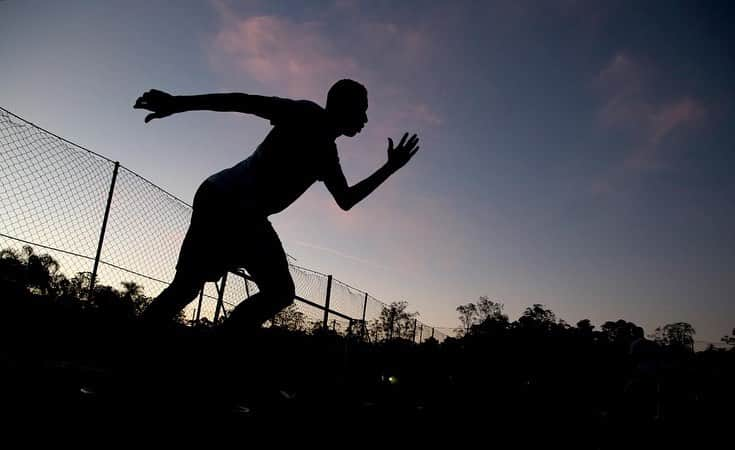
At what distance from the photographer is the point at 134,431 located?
143 cm

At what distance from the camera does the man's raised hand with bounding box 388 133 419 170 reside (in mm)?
2541

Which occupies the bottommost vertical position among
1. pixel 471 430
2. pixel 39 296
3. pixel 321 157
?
pixel 471 430

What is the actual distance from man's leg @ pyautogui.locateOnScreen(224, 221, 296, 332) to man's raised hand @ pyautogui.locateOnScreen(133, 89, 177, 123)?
68 centimetres

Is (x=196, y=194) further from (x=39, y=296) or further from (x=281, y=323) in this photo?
(x=281, y=323)

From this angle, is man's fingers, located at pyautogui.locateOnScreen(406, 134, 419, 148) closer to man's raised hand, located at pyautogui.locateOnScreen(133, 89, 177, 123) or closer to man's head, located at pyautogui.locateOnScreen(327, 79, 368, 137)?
man's head, located at pyautogui.locateOnScreen(327, 79, 368, 137)

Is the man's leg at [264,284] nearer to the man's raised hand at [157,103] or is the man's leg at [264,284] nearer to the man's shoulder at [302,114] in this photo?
the man's shoulder at [302,114]

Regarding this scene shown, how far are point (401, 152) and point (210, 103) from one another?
3.62 feet

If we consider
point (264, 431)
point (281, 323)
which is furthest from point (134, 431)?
point (281, 323)

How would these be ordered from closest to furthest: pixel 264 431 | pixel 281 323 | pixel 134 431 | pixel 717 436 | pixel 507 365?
pixel 134 431, pixel 264 431, pixel 717 436, pixel 281 323, pixel 507 365

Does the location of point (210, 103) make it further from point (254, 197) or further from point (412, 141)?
point (412, 141)

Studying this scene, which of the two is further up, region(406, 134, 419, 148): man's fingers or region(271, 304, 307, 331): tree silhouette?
region(406, 134, 419, 148): man's fingers

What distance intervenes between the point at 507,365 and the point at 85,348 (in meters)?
33.0

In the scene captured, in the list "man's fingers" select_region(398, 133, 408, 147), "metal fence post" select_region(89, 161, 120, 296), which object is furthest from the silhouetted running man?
"metal fence post" select_region(89, 161, 120, 296)

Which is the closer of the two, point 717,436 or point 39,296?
point 717,436
